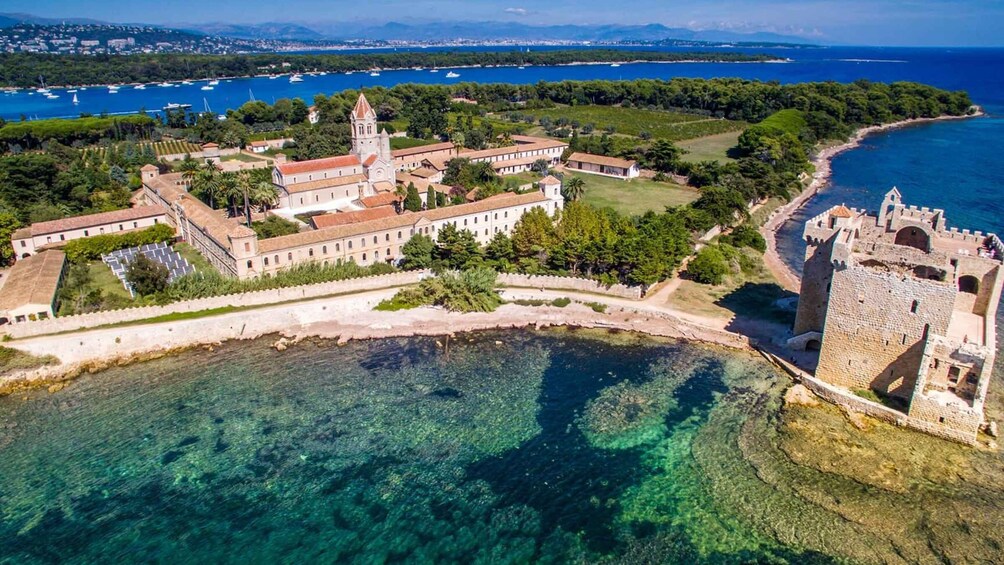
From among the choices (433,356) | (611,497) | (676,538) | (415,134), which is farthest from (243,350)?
(415,134)

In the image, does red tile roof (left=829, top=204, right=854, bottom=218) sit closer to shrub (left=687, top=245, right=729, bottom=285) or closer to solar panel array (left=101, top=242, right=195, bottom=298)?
shrub (left=687, top=245, right=729, bottom=285)

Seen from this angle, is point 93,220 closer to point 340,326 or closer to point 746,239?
point 340,326

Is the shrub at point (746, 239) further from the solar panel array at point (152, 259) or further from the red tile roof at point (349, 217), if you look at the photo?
the solar panel array at point (152, 259)

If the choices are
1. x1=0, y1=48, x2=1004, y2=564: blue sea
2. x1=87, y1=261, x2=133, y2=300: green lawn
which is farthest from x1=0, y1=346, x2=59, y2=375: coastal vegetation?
x1=87, y1=261, x2=133, y2=300: green lawn

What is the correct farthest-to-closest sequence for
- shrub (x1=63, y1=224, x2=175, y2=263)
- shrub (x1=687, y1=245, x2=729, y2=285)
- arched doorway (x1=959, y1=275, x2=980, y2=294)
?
shrub (x1=63, y1=224, x2=175, y2=263)
shrub (x1=687, y1=245, x2=729, y2=285)
arched doorway (x1=959, y1=275, x2=980, y2=294)

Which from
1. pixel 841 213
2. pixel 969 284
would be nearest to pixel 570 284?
pixel 841 213

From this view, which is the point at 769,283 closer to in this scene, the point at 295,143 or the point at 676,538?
the point at 676,538
